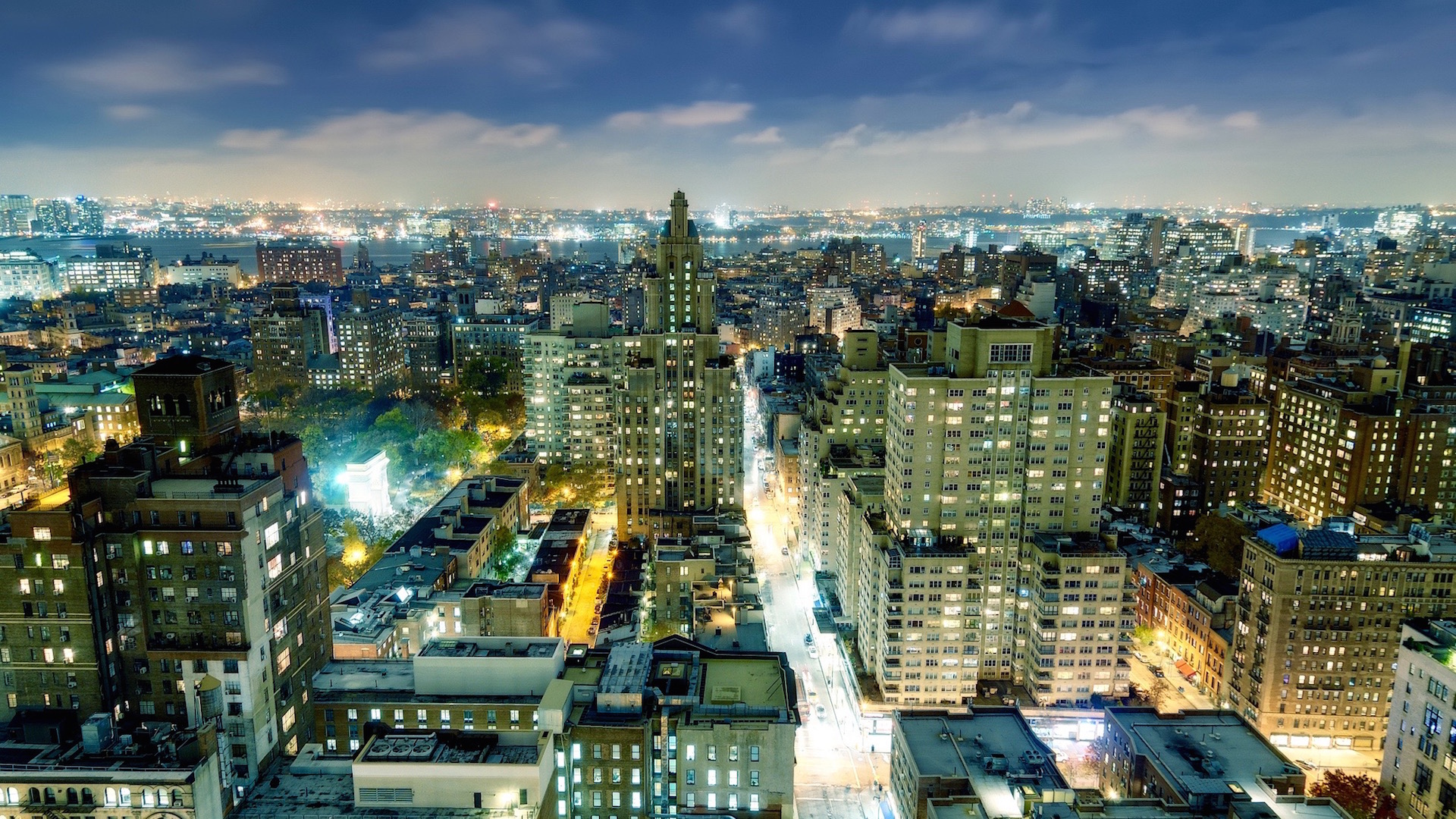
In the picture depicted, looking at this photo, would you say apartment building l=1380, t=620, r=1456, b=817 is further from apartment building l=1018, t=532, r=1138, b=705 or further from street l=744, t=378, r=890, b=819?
street l=744, t=378, r=890, b=819

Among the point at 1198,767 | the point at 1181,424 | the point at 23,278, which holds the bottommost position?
the point at 1198,767

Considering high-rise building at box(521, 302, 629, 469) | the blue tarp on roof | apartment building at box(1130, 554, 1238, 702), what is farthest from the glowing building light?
the blue tarp on roof

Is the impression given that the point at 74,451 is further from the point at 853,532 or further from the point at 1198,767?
the point at 1198,767

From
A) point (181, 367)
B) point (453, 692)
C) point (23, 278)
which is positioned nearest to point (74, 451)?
point (181, 367)

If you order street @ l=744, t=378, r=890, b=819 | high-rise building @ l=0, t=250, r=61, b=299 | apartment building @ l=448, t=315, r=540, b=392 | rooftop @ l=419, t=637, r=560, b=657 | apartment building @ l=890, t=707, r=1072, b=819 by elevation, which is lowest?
street @ l=744, t=378, r=890, b=819

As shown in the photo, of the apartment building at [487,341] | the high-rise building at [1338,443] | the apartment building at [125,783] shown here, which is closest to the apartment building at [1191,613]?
the high-rise building at [1338,443]

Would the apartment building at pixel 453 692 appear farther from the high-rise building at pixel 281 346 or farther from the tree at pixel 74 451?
the high-rise building at pixel 281 346

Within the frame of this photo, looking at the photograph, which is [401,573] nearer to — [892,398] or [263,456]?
[263,456]
